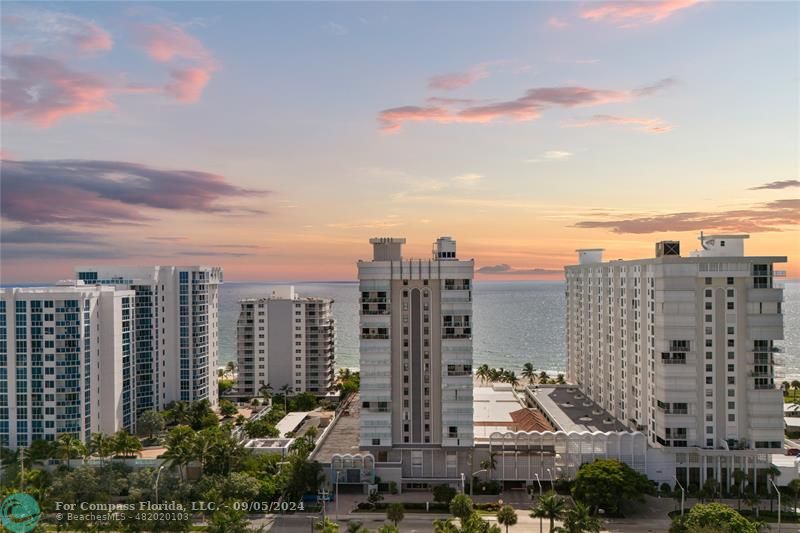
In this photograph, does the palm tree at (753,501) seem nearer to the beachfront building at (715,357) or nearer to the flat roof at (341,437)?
the beachfront building at (715,357)

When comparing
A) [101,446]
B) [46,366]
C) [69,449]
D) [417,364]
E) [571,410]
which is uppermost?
[417,364]

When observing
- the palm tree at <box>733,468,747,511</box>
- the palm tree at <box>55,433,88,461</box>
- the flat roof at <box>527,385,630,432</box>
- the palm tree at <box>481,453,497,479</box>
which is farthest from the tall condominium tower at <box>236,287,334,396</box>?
the palm tree at <box>733,468,747,511</box>

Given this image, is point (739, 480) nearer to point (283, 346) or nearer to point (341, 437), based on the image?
point (341, 437)

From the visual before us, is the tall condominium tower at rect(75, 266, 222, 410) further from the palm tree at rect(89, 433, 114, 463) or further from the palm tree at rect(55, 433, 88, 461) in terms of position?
the palm tree at rect(89, 433, 114, 463)

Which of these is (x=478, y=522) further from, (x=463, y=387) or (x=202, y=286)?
(x=202, y=286)

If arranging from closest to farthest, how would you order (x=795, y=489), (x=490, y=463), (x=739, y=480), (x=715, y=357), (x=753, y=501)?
1. (x=753, y=501)
2. (x=795, y=489)
3. (x=739, y=480)
4. (x=490, y=463)
5. (x=715, y=357)

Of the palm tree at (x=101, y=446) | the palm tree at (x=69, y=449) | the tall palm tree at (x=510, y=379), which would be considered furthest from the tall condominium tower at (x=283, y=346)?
the palm tree at (x=69, y=449)

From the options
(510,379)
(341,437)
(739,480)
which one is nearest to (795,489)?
(739,480)
